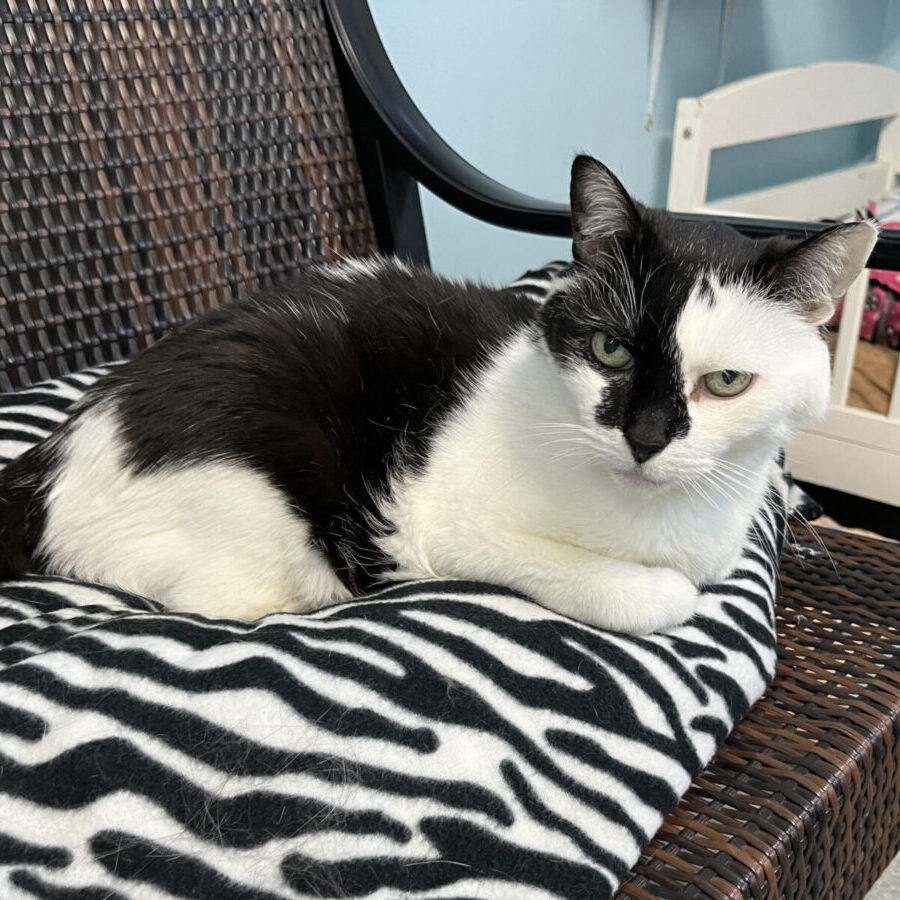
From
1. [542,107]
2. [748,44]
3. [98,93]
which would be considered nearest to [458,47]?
[542,107]

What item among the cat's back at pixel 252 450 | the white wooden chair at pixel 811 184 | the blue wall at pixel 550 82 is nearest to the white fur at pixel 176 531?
the cat's back at pixel 252 450

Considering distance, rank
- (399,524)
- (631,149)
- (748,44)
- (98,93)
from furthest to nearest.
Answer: (748,44), (631,149), (98,93), (399,524)

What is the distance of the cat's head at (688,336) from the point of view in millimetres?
646

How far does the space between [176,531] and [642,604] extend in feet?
1.31

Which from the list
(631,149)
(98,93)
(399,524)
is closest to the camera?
(399,524)

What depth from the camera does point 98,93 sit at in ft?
3.57

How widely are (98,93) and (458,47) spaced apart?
0.74 meters

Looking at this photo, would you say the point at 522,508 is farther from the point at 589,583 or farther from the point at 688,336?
the point at 688,336

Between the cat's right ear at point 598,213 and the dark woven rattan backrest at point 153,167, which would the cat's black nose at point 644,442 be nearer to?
the cat's right ear at point 598,213

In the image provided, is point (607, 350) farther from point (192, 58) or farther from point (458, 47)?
point (458, 47)

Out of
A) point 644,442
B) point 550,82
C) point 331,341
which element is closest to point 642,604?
point 644,442

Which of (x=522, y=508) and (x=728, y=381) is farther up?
(x=728, y=381)

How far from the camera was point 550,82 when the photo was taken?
178 centimetres

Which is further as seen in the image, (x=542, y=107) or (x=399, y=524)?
(x=542, y=107)
